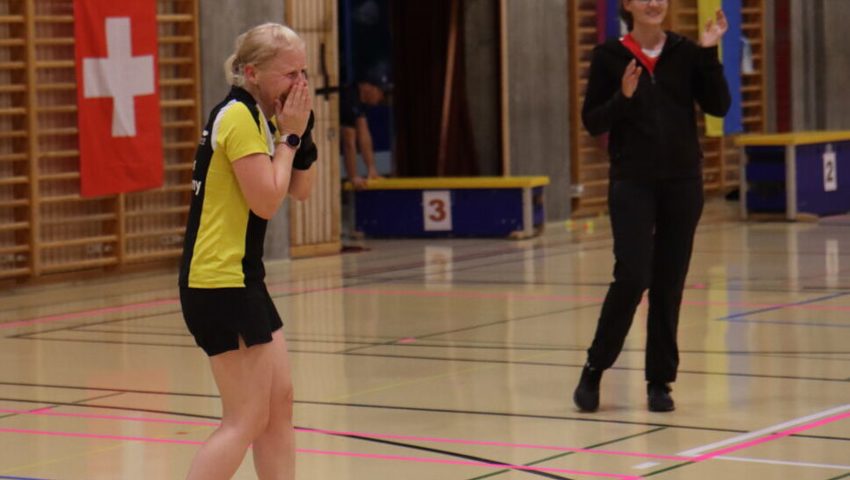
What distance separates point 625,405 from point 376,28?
41.1ft

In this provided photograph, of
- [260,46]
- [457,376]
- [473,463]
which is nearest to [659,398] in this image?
[473,463]

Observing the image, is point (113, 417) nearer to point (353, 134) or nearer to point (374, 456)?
point (374, 456)

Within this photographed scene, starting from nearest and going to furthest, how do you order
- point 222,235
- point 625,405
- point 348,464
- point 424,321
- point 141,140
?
point 222,235
point 348,464
point 625,405
point 424,321
point 141,140

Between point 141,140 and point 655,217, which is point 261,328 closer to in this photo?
point 655,217

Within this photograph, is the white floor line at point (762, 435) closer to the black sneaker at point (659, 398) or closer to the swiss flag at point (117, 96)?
the black sneaker at point (659, 398)

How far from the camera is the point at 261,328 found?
4484mm

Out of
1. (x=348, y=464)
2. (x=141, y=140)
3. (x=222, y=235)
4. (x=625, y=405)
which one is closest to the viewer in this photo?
(x=222, y=235)

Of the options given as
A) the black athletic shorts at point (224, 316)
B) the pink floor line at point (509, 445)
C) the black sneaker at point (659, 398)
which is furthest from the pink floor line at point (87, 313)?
the black athletic shorts at point (224, 316)

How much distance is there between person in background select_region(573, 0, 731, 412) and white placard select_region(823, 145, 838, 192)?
9839 mm

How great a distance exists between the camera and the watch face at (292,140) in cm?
446

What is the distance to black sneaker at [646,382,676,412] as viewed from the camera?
6.78m

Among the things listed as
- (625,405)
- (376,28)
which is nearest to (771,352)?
(625,405)

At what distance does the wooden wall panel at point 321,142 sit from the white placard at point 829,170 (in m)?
4.99

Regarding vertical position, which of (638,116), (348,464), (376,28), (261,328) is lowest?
(348,464)
